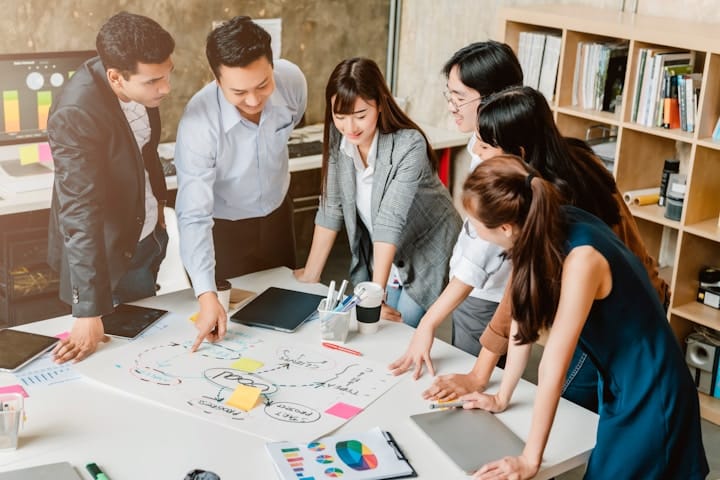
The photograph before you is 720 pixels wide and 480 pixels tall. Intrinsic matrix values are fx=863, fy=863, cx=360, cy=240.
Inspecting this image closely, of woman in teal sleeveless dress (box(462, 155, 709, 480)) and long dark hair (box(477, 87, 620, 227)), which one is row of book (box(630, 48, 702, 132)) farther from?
woman in teal sleeveless dress (box(462, 155, 709, 480))

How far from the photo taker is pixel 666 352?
1.74m

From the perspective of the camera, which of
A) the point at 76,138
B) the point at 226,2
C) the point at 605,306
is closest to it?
the point at 605,306

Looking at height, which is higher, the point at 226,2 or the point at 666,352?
the point at 226,2

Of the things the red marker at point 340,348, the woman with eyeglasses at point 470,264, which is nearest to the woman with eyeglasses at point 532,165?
the woman with eyeglasses at point 470,264

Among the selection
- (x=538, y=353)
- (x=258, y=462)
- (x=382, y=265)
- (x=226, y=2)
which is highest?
(x=226, y=2)

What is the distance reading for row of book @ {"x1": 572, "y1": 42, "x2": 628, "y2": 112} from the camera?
140 inches

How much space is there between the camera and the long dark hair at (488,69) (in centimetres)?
231

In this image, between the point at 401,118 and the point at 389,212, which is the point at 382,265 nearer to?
the point at 389,212

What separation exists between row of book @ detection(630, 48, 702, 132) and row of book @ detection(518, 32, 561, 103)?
424 mm

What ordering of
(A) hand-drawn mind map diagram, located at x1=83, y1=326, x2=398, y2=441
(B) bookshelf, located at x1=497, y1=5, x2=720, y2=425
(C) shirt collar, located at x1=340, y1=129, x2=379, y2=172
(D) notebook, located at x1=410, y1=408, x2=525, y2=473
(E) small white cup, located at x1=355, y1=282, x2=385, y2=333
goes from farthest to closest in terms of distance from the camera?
(B) bookshelf, located at x1=497, y1=5, x2=720, y2=425 → (C) shirt collar, located at x1=340, y1=129, x2=379, y2=172 → (E) small white cup, located at x1=355, y1=282, x2=385, y2=333 → (A) hand-drawn mind map diagram, located at x1=83, y1=326, x2=398, y2=441 → (D) notebook, located at x1=410, y1=408, x2=525, y2=473

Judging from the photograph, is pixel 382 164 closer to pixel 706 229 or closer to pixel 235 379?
pixel 235 379

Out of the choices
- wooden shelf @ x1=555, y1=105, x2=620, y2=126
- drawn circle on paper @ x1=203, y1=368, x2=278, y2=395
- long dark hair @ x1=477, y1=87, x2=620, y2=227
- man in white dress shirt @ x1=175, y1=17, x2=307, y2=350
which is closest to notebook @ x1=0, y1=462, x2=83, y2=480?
drawn circle on paper @ x1=203, y1=368, x2=278, y2=395

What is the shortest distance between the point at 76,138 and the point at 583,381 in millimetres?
1405

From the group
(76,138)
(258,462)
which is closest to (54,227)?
(76,138)
